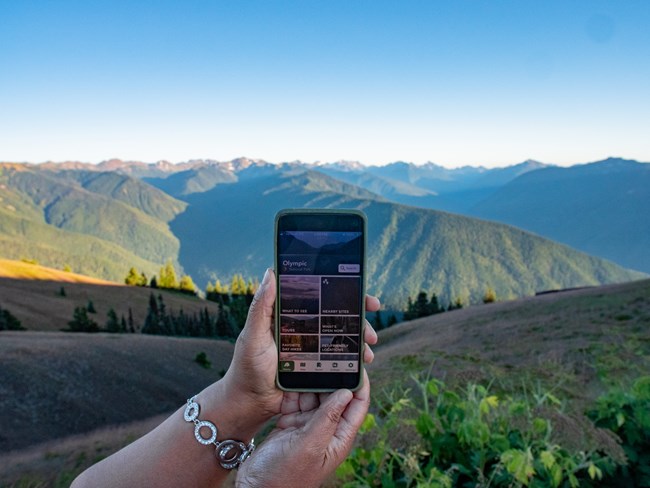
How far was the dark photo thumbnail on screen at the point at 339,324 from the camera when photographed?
2.84 metres

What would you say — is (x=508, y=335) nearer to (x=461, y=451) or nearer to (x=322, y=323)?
(x=461, y=451)

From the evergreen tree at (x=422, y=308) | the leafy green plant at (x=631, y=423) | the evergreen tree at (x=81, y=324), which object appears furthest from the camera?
the evergreen tree at (x=422, y=308)

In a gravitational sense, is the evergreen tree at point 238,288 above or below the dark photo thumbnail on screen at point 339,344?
below

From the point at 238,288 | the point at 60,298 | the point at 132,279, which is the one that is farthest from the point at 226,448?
the point at 132,279

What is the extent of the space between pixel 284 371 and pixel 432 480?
6.08 ft

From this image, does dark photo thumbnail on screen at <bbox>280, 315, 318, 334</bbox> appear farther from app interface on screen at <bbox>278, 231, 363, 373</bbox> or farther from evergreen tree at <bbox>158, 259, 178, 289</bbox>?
evergreen tree at <bbox>158, 259, 178, 289</bbox>

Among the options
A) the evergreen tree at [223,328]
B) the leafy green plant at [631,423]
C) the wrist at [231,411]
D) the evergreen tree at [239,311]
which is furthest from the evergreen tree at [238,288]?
the wrist at [231,411]

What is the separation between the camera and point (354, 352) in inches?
111

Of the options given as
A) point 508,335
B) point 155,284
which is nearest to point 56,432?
point 508,335

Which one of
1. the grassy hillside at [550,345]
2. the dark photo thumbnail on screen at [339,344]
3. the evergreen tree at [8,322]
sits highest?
the dark photo thumbnail on screen at [339,344]

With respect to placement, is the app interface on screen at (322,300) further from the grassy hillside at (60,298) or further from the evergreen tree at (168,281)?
the evergreen tree at (168,281)

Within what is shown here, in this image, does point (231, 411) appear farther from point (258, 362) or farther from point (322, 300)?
point (322, 300)

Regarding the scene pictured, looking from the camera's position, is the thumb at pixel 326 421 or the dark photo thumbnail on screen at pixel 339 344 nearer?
the thumb at pixel 326 421

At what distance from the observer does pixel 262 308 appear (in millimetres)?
2564
